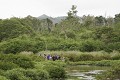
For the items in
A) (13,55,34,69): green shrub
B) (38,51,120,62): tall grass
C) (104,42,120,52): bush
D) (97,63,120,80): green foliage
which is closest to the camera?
(97,63,120,80): green foliage

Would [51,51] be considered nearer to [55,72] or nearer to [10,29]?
[10,29]

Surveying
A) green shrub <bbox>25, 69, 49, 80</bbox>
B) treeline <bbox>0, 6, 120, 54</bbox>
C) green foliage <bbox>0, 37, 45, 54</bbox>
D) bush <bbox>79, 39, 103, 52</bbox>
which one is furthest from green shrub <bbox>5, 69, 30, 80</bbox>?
bush <bbox>79, 39, 103, 52</bbox>

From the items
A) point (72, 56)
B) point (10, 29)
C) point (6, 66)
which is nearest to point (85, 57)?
point (72, 56)

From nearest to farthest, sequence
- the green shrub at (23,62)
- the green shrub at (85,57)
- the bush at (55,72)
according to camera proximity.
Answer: the green shrub at (23,62), the bush at (55,72), the green shrub at (85,57)

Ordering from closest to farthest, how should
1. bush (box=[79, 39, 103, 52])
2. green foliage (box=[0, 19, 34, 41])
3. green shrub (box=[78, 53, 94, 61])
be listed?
1. green shrub (box=[78, 53, 94, 61])
2. bush (box=[79, 39, 103, 52])
3. green foliage (box=[0, 19, 34, 41])

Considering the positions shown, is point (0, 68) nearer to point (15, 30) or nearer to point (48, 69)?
point (48, 69)

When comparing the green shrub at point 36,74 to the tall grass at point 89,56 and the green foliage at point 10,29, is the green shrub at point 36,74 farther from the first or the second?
the green foliage at point 10,29

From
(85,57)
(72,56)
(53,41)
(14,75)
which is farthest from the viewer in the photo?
(53,41)

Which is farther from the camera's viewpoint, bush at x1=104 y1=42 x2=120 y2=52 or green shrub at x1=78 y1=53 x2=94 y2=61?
bush at x1=104 y1=42 x2=120 y2=52

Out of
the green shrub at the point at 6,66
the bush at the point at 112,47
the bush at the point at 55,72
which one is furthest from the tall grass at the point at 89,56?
the green shrub at the point at 6,66

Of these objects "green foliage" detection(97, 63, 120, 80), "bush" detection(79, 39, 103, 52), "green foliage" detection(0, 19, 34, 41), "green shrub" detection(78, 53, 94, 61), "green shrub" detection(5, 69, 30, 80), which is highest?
"green foliage" detection(0, 19, 34, 41)

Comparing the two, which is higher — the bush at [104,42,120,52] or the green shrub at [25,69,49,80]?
the bush at [104,42,120,52]

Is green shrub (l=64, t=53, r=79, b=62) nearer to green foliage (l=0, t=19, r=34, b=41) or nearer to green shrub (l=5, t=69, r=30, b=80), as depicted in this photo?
green foliage (l=0, t=19, r=34, b=41)

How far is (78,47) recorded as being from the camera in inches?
2657
